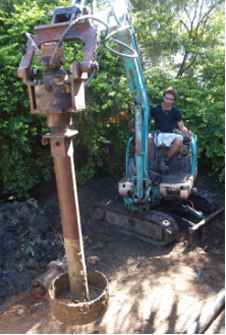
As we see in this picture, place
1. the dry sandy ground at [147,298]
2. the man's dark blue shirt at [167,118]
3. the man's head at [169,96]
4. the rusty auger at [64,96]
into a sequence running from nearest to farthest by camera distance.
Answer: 1. the rusty auger at [64,96]
2. the dry sandy ground at [147,298]
3. the man's head at [169,96]
4. the man's dark blue shirt at [167,118]

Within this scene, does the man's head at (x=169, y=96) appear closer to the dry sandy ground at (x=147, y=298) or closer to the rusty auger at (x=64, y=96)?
the dry sandy ground at (x=147, y=298)

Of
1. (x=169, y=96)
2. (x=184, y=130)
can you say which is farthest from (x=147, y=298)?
(x=169, y=96)

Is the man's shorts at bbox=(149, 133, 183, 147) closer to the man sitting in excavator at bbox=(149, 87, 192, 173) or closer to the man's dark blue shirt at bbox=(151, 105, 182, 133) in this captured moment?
the man sitting in excavator at bbox=(149, 87, 192, 173)

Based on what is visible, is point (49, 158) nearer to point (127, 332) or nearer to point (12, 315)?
point (12, 315)

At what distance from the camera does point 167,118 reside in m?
5.57

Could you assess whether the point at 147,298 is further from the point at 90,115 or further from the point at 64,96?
the point at 90,115

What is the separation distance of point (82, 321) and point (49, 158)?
3.31 m

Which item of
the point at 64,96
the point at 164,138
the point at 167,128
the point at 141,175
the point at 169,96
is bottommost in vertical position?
the point at 141,175

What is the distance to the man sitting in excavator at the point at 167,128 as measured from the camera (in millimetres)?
5410

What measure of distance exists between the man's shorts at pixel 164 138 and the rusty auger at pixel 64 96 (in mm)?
2913

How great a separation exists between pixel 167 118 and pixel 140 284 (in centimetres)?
250

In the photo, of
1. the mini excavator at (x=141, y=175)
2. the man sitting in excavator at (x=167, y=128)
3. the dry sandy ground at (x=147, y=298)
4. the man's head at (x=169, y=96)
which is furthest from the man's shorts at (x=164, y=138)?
the dry sandy ground at (x=147, y=298)

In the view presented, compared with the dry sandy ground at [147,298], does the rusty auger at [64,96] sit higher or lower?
higher

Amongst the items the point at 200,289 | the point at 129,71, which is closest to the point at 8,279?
the point at 200,289
